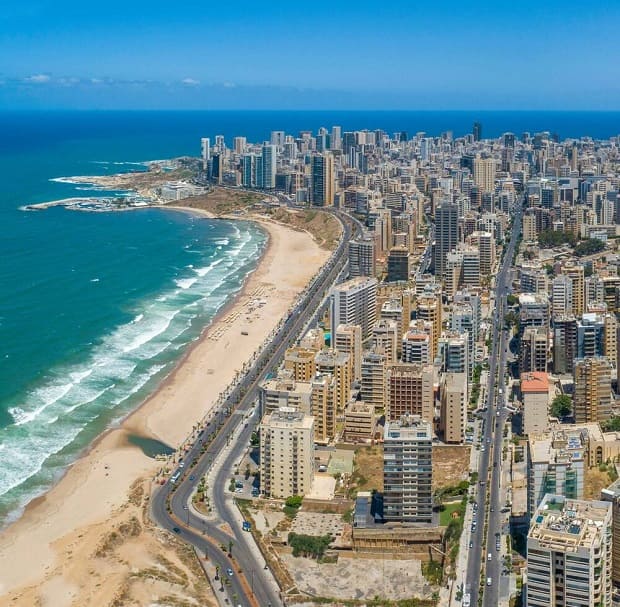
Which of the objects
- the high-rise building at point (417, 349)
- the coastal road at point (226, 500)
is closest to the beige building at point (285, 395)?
the coastal road at point (226, 500)

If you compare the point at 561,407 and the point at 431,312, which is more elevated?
the point at 431,312

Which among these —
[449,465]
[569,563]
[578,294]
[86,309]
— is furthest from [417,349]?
[86,309]

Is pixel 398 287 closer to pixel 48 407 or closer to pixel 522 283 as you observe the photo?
pixel 522 283

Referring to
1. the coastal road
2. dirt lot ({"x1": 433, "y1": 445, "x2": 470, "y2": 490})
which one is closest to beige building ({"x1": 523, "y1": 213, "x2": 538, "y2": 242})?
the coastal road

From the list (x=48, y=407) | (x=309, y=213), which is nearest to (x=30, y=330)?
(x=48, y=407)

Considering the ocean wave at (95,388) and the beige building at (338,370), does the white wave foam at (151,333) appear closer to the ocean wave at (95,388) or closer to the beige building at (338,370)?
the ocean wave at (95,388)

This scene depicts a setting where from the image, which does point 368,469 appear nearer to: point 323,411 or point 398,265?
point 323,411
